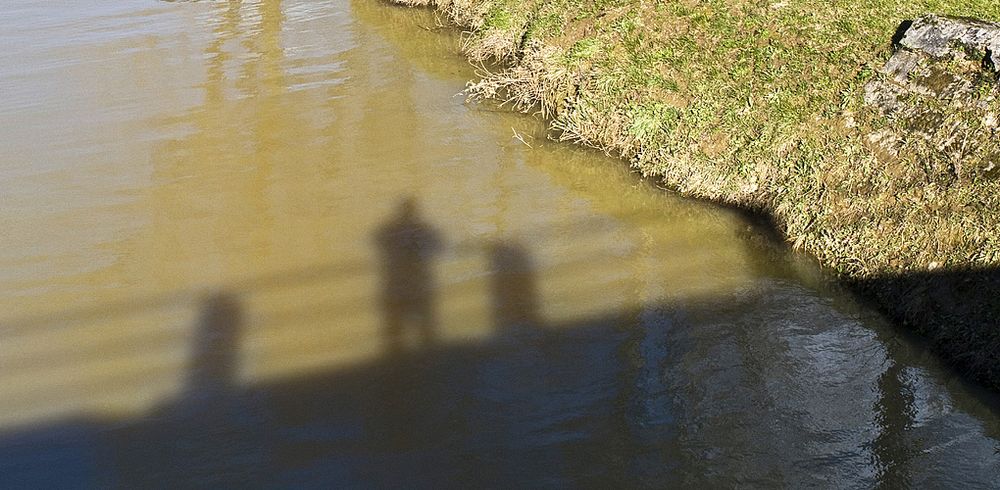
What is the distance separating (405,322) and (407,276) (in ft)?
2.29

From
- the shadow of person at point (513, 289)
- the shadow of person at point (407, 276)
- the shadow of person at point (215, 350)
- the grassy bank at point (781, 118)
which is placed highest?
the grassy bank at point (781, 118)

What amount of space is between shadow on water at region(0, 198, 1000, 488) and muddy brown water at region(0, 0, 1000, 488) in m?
0.02

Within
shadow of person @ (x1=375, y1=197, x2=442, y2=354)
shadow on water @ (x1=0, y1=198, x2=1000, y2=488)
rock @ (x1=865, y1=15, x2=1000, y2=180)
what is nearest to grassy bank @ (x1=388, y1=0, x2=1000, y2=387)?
rock @ (x1=865, y1=15, x2=1000, y2=180)

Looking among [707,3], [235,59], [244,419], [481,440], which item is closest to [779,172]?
[707,3]

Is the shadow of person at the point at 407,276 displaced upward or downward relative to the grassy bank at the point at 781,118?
downward

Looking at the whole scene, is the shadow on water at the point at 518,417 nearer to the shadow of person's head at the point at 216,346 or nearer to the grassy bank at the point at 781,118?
the shadow of person's head at the point at 216,346

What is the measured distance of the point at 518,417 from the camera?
19.1ft

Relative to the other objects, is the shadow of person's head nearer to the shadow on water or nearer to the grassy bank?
the shadow on water

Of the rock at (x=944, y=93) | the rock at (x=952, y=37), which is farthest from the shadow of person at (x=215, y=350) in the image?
the rock at (x=952, y=37)

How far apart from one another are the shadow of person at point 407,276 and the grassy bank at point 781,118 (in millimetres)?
2392

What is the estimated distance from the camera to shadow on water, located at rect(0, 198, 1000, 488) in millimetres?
5367

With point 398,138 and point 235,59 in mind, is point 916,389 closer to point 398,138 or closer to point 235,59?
point 398,138

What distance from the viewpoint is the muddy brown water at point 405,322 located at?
551 cm

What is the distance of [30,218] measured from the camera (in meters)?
8.38
